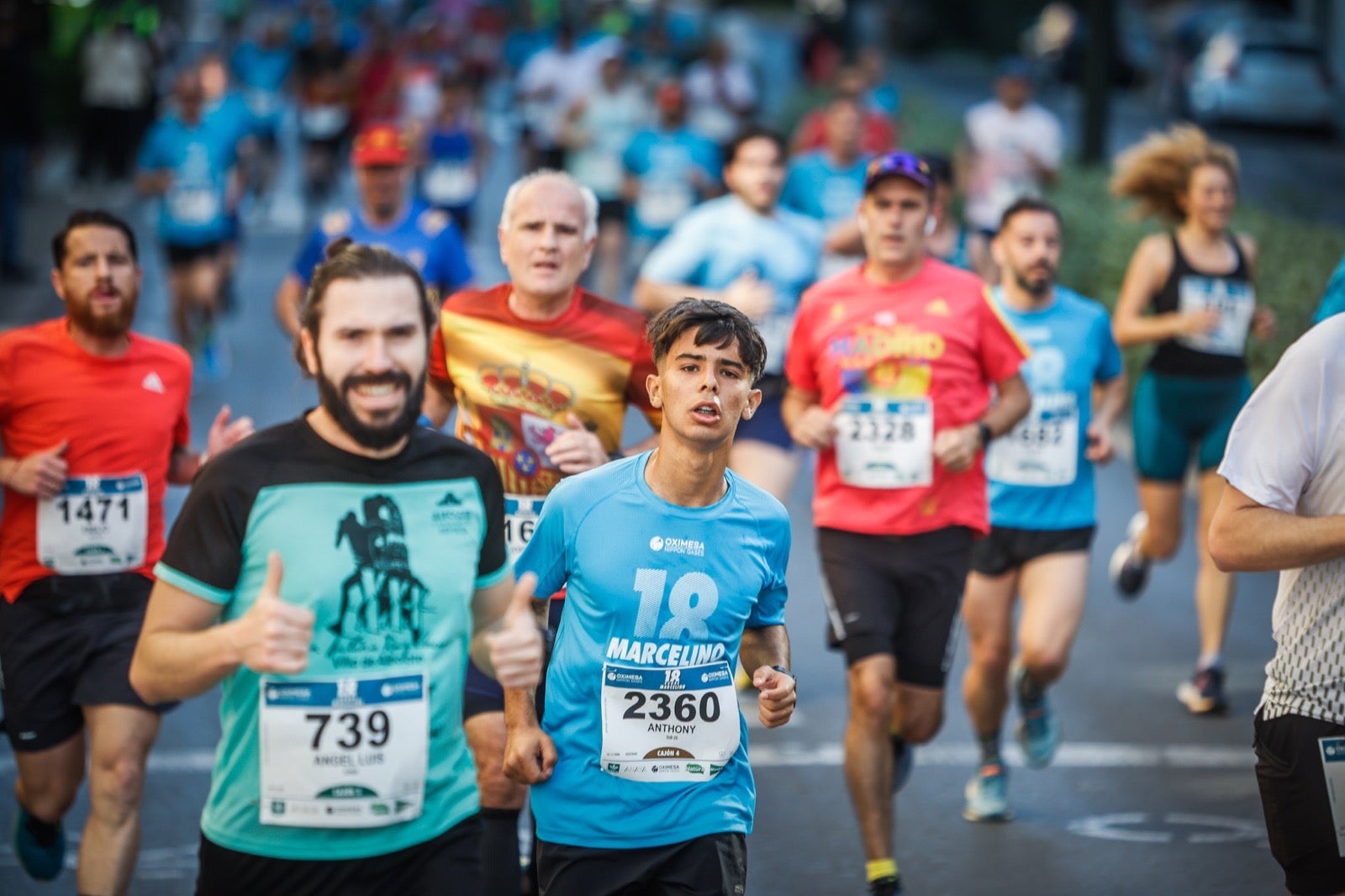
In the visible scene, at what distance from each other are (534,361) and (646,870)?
197 cm

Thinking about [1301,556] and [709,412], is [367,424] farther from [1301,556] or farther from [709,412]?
[1301,556]

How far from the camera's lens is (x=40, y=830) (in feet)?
19.1

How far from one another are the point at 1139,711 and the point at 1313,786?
3.99 meters

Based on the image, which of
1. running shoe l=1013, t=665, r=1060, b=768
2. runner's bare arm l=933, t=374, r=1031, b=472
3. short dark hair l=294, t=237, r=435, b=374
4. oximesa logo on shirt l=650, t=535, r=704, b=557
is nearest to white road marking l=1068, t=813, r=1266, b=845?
running shoe l=1013, t=665, r=1060, b=768

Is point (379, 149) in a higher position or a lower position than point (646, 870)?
higher

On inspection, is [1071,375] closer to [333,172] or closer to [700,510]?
[700,510]

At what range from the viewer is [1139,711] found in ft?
27.0

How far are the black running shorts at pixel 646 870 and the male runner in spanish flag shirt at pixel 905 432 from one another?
199 centimetres

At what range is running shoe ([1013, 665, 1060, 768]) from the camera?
23.7 feet

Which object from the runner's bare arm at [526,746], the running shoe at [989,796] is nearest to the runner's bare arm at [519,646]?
the runner's bare arm at [526,746]

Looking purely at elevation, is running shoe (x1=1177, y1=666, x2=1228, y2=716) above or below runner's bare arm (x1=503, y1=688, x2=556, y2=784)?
below

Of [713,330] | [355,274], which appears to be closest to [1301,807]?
[713,330]

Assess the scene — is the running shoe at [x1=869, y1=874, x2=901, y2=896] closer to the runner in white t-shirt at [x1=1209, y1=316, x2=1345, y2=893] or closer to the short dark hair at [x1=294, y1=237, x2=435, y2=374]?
the runner in white t-shirt at [x1=1209, y1=316, x2=1345, y2=893]

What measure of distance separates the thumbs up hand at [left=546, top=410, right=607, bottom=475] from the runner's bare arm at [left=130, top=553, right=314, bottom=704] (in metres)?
1.73
